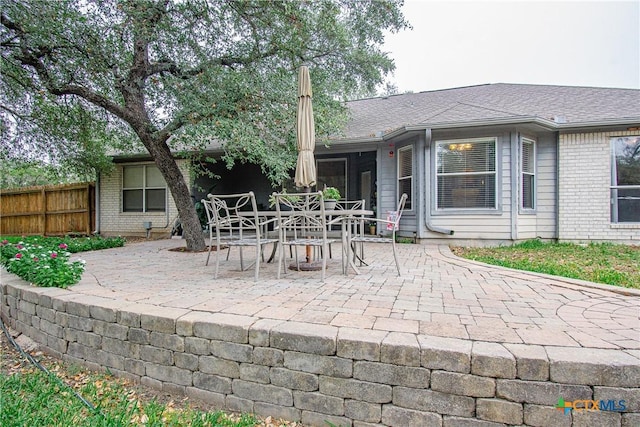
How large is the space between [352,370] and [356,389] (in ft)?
0.32

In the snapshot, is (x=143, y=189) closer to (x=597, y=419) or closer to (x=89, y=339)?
(x=89, y=339)

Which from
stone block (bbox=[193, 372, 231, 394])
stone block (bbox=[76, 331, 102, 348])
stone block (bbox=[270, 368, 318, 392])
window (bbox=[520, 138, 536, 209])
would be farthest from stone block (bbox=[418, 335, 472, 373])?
window (bbox=[520, 138, 536, 209])

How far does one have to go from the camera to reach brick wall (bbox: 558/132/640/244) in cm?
658

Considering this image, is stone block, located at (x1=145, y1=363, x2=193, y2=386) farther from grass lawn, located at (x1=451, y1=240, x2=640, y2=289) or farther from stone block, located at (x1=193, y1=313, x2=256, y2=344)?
grass lawn, located at (x1=451, y1=240, x2=640, y2=289)

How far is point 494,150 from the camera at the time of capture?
6.49 m

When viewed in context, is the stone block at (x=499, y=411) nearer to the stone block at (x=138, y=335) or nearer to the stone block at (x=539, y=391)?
the stone block at (x=539, y=391)

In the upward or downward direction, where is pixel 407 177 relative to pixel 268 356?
upward

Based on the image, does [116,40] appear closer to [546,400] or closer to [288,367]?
[288,367]

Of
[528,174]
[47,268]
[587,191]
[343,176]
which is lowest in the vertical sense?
[47,268]

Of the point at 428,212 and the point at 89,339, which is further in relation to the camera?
the point at 428,212

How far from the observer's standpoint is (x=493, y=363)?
1.54 metres

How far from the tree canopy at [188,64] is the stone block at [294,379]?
4.06m

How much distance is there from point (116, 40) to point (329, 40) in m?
3.78

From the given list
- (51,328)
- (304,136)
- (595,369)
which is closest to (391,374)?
(595,369)
